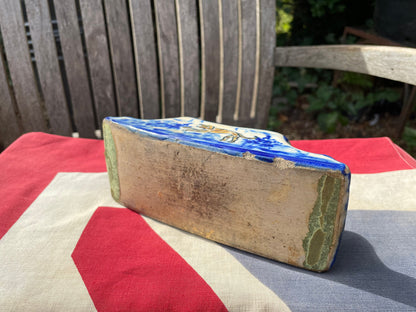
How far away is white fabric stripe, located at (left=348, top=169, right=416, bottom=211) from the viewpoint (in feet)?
2.57

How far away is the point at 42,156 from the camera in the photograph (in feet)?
3.29

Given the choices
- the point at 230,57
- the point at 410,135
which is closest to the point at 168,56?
the point at 230,57

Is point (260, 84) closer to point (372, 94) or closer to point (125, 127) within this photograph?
point (125, 127)

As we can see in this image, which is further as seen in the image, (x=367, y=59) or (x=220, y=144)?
(x=367, y=59)

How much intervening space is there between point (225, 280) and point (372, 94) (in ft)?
6.59

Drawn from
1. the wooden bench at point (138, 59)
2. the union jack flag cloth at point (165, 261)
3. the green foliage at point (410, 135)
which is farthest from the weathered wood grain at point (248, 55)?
the green foliage at point (410, 135)

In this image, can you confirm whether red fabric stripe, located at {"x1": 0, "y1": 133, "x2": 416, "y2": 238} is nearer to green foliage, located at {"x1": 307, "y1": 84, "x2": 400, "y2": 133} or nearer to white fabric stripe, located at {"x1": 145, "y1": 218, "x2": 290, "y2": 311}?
white fabric stripe, located at {"x1": 145, "y1": 218, "x2": 290, "y2": 311}

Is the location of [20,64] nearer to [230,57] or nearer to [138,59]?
[138,59]

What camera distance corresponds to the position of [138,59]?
1213 millimetres

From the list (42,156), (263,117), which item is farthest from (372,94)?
(42,156)

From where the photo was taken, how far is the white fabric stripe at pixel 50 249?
0.57 meters

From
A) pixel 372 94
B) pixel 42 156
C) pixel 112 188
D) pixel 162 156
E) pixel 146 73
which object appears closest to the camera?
pixel 162 156

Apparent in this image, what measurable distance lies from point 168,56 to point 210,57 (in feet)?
0.45

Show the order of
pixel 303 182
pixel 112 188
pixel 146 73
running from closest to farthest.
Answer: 1. pixel 303 182
2. pixel 112 188
3. pixel 146 73
